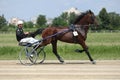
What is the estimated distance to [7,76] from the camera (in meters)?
12.4

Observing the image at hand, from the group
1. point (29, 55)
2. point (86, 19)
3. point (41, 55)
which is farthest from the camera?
point (41, 55)

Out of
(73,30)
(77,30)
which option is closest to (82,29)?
Result: (77,30)

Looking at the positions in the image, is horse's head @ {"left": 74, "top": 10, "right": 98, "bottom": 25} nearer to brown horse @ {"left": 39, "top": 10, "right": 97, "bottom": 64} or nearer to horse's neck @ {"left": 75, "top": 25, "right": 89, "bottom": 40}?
brown horse @ {"left": 39, "top": 10, "right": 97, "bottom": 64}

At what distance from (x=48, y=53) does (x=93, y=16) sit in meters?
5.97

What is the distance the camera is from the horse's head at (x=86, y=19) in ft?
56.6

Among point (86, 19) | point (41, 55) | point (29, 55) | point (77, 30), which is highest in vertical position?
point (86, 19)

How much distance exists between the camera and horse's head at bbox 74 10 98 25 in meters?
17.3

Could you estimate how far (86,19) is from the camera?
17.4 m

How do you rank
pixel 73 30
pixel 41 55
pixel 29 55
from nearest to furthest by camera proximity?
1. pixel 29 55
2. pixel 73 30
3. pixel 41 55

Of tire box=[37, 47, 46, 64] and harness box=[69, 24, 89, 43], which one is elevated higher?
harness box=[69, 24, 89, 43]

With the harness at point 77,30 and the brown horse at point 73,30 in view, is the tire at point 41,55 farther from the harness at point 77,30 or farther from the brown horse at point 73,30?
the harness at point 77,30

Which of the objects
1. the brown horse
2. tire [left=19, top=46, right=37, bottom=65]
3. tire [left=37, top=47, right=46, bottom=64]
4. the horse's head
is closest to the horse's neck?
the brown horse

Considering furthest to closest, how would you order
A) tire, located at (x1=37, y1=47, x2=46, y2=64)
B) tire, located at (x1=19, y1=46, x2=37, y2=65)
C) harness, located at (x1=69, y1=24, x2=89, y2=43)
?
tire, located at (x1=37, y1=47, x2=46, y2=64)
harness, located at (x1=69, y1=24, x2=89, y2=43)
tire, located at (x1=19, y1=46, x2=37, y2=65)

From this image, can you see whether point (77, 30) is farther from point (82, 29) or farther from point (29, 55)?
point (29, 55)
